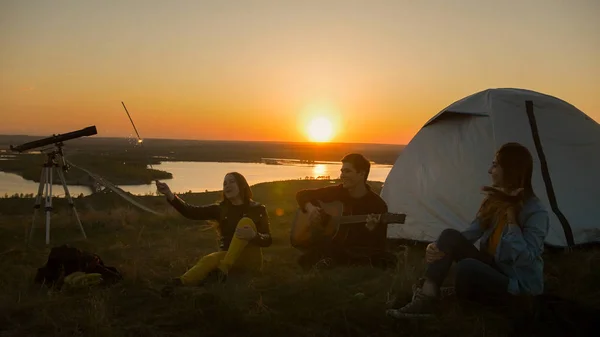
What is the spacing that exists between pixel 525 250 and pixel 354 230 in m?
2.27

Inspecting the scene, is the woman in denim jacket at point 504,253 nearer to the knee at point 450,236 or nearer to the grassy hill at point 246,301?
the knee at point 450,236

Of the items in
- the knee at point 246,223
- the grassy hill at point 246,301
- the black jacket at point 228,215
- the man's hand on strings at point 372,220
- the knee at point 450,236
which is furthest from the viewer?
the black jacket at point 228,215

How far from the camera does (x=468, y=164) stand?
720cm

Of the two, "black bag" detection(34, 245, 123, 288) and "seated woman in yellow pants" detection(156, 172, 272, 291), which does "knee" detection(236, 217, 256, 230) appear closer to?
"seated woman in yellow pants" detection(156, 172, 272, 291)

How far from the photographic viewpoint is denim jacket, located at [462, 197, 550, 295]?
4.10m

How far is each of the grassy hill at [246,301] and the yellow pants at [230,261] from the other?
8.6 inches

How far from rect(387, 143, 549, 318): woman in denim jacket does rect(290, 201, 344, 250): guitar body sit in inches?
71.3

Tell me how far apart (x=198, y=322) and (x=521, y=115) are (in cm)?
529

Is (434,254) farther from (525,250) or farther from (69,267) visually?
(69,267)

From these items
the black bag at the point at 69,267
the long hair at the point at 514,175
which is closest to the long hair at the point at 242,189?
the black bag at the point at 69,267

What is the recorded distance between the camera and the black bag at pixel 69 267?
17.8ft

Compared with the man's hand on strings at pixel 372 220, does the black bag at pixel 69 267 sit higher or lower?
lower

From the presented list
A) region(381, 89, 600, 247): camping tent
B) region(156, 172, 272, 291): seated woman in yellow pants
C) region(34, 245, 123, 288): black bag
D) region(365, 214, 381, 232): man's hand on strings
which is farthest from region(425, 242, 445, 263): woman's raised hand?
region(34, 245, 123, 288): black bag

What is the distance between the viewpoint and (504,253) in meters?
4.14
